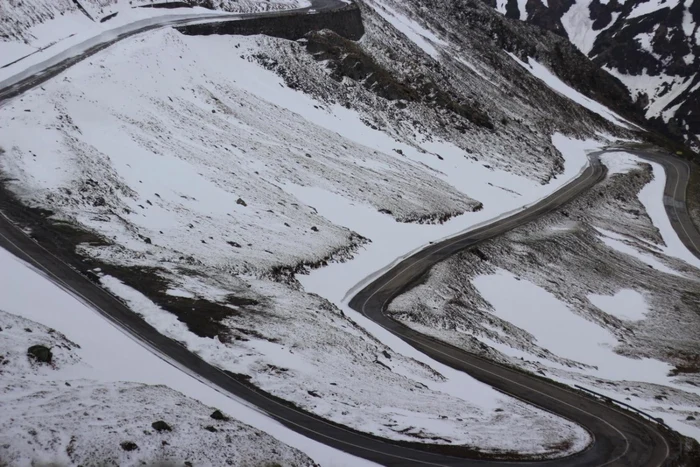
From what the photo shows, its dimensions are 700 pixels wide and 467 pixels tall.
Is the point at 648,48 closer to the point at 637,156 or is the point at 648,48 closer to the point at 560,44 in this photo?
the point at 560,44

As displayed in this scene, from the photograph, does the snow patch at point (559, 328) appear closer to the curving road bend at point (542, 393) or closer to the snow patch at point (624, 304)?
the snow patch at point (624, 304)

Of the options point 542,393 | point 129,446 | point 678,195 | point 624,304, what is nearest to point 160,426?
point 129,446

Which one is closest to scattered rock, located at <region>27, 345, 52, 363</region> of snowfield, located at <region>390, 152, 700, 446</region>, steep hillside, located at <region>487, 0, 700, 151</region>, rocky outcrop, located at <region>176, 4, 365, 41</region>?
snowfield, located at <region>390, 152, 700, 446</region>

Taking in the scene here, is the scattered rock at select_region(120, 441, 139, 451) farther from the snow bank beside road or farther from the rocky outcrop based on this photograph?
the rocky outcrop

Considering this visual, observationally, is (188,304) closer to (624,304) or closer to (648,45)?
(624,304)

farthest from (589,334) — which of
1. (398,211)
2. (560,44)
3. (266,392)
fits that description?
(560,44)

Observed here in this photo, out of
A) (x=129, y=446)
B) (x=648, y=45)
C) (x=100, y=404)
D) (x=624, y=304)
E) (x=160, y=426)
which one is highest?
(x=648, y=45)
